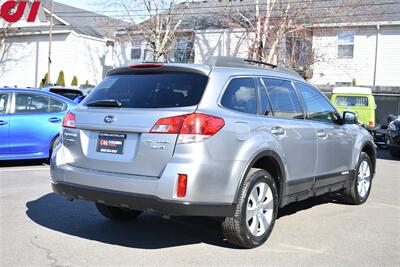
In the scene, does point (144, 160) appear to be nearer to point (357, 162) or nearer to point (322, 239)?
point (322, 239)

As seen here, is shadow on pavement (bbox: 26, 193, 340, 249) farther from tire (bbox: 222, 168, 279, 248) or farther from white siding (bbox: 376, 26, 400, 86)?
white siding (bbox: 376, 26, 400, 86)

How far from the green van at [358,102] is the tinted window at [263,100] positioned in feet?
42.6

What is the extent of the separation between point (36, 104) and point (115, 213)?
505 centimetres

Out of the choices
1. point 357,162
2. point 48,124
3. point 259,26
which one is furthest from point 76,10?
point 357,162

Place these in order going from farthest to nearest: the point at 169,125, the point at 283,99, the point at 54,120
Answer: the point at 54,120, the point at 283,99, the point at 169,125

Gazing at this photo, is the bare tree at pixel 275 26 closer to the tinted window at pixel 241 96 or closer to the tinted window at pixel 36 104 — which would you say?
the tinted window at pixel 36 104

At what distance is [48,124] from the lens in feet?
33.6

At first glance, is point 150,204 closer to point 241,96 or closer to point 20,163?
point 241,96

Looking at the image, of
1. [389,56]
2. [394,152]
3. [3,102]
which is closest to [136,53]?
[389,56]

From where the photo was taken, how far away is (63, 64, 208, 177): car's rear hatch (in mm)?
4648

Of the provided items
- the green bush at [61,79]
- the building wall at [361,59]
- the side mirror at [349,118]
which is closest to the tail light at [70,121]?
the side mirror at [349,118]

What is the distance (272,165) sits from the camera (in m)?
5.48

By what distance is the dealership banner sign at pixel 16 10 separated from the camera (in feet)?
109

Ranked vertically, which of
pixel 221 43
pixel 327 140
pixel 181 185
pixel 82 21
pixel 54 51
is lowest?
pixel 181 185
